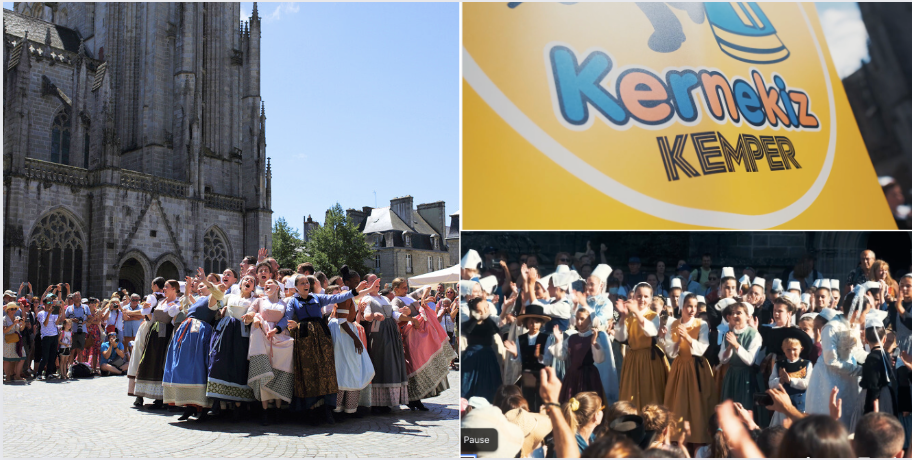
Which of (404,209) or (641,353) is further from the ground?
(404,209)

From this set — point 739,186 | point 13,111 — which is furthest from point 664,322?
point 13,111

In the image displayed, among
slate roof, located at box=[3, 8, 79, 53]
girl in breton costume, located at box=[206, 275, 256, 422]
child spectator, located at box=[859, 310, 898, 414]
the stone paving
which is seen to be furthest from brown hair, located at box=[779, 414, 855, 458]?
Result: slate roof, located at box=[3, 8, 79, 53]

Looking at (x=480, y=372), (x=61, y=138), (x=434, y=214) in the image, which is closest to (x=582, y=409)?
(x=480, y=372)

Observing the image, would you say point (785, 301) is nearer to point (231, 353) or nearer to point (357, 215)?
point (231, 353)

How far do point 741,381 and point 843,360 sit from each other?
726 millimetres

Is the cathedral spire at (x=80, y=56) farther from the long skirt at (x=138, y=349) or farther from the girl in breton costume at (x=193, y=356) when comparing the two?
the girl in breton costume at (x=193, y=356)

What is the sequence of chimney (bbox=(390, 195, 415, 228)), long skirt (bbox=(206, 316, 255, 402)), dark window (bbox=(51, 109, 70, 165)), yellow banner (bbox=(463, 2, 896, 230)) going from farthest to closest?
chimney (bbox=(390, 195, 415, 228)) → dark window (bbox=(51, 109, 70, 165)) → long skirt (bbox=(206, 316, 255, 402)) → yellow banner (bbox=(463, 2, 896, 230))

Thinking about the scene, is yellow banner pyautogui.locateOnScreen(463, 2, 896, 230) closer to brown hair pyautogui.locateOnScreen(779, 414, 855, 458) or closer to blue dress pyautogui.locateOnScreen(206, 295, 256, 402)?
brown hair pyautogui.locateOnScreen(779, 414, 855, 458)

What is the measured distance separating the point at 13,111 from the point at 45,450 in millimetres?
25979

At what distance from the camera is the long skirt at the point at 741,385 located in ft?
14.8

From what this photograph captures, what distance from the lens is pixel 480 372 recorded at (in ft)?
14.1

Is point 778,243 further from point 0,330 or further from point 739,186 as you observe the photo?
point 0,330

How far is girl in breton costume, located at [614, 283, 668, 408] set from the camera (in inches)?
175

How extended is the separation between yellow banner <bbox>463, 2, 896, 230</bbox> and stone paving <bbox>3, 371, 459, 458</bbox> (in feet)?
9.80
